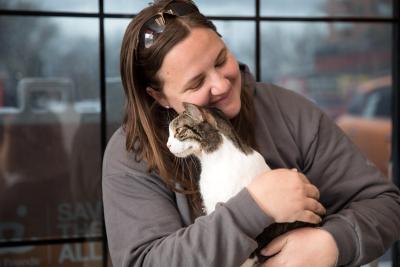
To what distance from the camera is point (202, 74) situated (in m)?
0.88

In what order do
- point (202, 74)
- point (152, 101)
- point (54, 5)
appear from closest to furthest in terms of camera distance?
point (202, 74), point (152, 101), point (54, 5)

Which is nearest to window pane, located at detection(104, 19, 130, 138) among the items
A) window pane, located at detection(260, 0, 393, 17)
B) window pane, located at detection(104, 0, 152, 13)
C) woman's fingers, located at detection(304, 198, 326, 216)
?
window pane, located at detection(104, 0, 152, 13)

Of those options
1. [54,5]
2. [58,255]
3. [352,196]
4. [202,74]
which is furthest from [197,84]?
[58,255]

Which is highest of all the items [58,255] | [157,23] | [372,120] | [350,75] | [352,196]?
[157,23]

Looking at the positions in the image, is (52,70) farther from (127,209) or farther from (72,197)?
(127,209)

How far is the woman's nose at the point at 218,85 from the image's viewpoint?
88cm

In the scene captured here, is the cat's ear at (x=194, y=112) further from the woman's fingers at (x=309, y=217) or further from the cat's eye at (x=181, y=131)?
the woman's fingers at (x=309, y=217)

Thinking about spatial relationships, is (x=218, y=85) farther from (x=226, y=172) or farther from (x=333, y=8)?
(x=333, y=8)

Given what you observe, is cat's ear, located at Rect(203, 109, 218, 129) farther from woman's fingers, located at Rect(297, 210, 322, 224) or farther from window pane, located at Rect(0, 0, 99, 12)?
window pane, located at Rect(0, 0, 99, 12)

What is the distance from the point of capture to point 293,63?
→ 2.13 metres

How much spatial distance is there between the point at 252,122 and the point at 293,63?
46.6 inches

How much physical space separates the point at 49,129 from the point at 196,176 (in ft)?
3.64

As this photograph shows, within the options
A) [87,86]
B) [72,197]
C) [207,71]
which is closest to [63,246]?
[72,197]

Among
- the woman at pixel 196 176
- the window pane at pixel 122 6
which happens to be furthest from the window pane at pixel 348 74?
the woman at pixel 196 176
